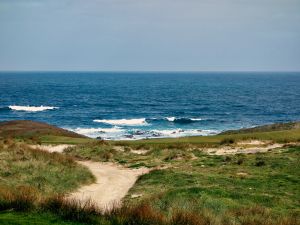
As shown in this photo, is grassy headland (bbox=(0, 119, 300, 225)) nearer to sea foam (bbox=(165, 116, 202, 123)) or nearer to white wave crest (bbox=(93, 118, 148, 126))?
white wave crest (bbox=(93, 118, 148, 126))

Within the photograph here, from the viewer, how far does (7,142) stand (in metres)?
31.6

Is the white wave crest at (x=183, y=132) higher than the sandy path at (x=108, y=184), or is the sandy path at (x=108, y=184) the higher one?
the sandy path at (x=108, y=184)

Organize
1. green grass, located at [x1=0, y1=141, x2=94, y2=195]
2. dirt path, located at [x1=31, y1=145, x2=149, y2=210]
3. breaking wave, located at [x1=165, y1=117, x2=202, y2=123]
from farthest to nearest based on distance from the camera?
breaking wave, located at [x1=165, y1=117, x2=202, y2=123], green grass, located at [x1=0, y1=141, x2=94, y2=195], dirt path, located at [x1=31, y1=145, x2=149, y2=210]

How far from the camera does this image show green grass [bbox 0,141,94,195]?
2019cm

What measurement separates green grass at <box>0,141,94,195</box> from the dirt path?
69 cm

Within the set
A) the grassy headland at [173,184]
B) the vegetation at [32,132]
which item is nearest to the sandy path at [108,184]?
the grassy headland at [173,184]

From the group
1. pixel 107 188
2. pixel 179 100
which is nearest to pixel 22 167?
pixel 107 188

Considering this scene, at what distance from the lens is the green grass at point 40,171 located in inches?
795

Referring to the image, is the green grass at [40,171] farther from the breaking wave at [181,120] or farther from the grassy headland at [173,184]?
the breaking wave at [181,120]

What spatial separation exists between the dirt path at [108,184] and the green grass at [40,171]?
0.69 meters

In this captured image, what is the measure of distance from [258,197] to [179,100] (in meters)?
116

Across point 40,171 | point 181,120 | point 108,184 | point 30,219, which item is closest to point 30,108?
point 181,120

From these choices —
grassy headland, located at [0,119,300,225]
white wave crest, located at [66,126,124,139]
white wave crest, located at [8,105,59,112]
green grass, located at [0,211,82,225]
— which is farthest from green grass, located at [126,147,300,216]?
white wave crest, located at [8,105,59,112]

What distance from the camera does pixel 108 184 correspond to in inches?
904
